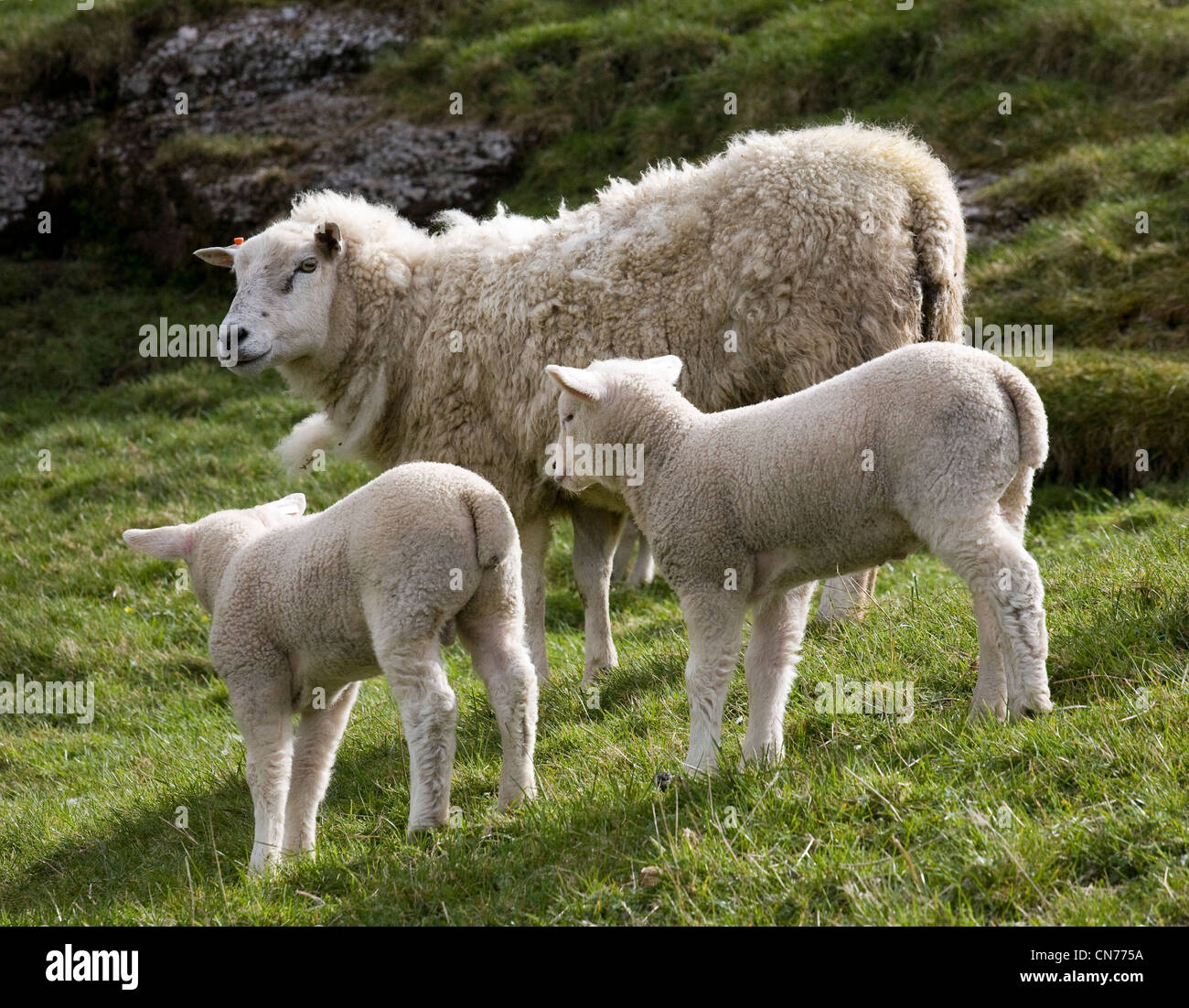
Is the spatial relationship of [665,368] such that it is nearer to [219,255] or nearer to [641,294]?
[641,294]

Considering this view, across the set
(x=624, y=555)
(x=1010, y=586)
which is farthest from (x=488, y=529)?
(x=624, y=555)

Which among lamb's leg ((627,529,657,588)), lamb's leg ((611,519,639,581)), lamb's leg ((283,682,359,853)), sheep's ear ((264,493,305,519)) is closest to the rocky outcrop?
lamb's leg ((611,519,639,581))

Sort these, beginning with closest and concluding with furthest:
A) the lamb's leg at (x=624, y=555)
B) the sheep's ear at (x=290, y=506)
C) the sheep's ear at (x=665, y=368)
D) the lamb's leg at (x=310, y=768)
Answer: the lamb's leg at (x=310, y=768)
the sheep's ear at (x=665, y=368)
the sheep's ear at (x=290, y=506)
the lamb's leg at (x=624, y=555)

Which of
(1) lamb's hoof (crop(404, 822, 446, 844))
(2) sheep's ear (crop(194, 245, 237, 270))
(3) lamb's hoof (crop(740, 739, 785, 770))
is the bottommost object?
(1) lamb's hoof (crop(404, 822, 446, 844))

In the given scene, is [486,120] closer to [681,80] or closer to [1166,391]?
[681,80]

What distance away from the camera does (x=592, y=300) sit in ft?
21.8

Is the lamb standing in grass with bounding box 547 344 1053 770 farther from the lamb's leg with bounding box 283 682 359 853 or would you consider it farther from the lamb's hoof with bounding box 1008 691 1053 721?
the lamb's leg with bounding box 283 682 359 853

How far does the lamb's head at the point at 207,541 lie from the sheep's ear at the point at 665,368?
58.0 inches

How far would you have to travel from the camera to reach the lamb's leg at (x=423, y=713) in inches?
165

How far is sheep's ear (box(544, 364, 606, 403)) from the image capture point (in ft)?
15.0

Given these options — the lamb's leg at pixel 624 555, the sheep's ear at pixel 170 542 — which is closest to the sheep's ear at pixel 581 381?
the sheep's ear at pixel 170 542

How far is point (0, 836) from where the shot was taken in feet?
18.9

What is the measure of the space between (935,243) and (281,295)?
322cm

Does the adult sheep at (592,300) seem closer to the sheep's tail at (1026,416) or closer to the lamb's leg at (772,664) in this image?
the lamb's leg at (772,664)
